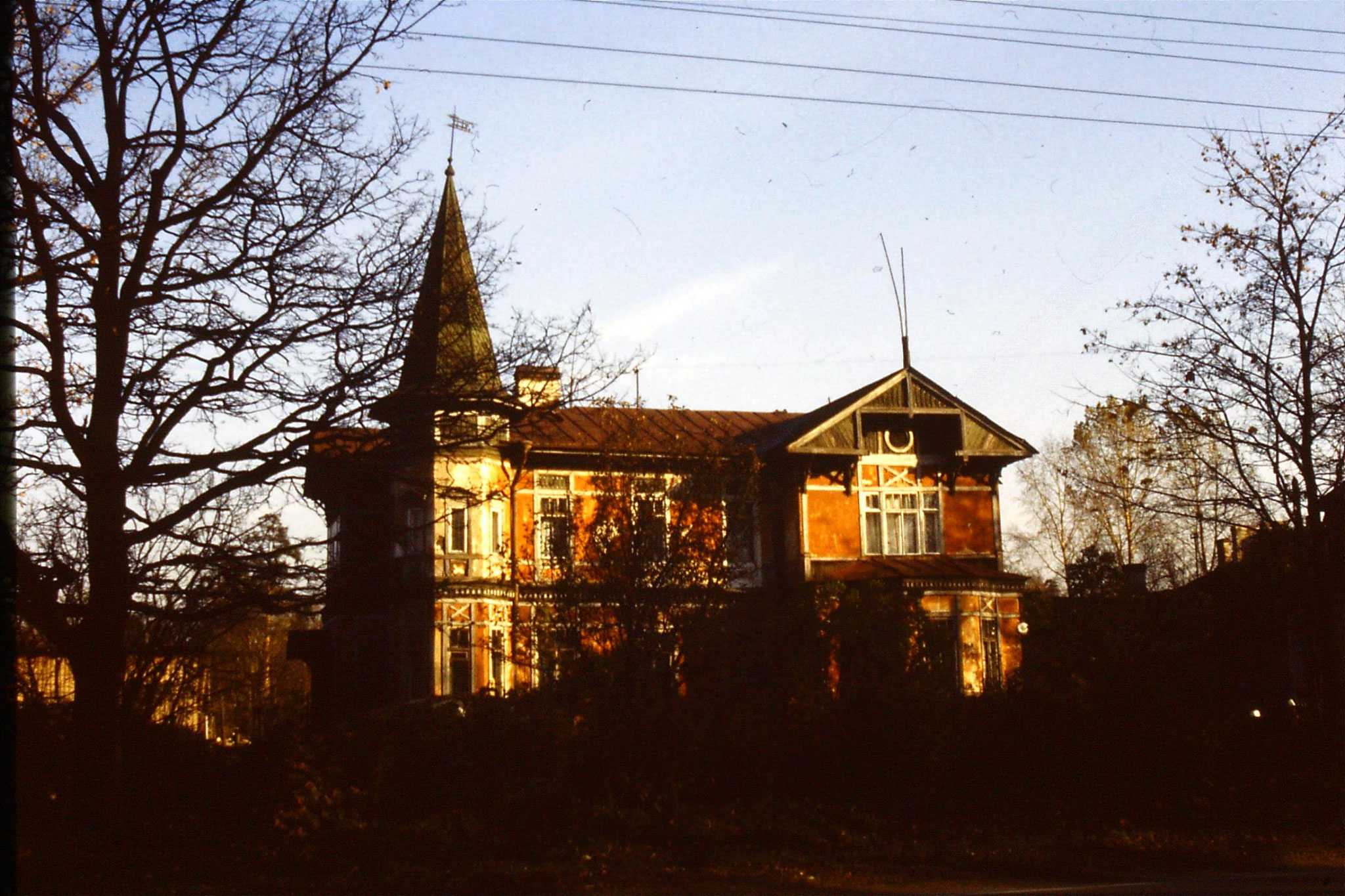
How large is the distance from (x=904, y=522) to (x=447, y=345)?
22.0 meters

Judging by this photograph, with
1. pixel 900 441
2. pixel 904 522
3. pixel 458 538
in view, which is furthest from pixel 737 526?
pixel 900 441

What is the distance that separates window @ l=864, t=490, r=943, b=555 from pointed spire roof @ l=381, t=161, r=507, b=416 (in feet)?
68.9

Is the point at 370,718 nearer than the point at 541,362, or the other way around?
the point at 541,362

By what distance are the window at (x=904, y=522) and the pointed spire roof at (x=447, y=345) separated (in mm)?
21008

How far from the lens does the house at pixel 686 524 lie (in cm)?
1919

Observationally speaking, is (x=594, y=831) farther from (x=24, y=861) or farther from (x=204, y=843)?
(x=24, y=861)

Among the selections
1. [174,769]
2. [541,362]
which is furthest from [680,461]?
[174,769]

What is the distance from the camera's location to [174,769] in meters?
16.0

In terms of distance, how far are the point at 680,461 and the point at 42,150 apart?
31.5 ft

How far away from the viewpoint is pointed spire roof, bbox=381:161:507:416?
47.6 ft

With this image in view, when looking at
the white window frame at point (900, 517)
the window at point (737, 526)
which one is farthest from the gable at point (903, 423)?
the window at point (737, 526)

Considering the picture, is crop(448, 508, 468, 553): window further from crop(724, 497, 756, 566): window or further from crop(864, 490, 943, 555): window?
crop(724, 497, 756, 566): window

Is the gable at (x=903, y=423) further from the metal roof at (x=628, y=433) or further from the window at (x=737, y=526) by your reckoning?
the window at (x=737, y=526)

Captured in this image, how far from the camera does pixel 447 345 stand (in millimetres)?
14984
